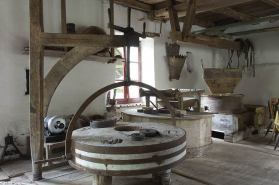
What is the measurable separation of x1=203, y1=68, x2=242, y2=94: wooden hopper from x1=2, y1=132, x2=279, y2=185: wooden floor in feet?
5.53

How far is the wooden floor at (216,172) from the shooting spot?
3.02 m

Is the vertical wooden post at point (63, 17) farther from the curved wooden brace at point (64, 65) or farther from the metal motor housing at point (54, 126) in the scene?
the metal motor housing at point (54, 126)

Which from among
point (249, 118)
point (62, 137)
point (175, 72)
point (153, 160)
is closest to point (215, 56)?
point (175, 72)

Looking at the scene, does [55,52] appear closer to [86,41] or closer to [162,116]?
[86,41]

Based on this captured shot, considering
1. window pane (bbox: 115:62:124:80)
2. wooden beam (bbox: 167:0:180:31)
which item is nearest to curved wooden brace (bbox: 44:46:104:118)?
wooden beam (bbox: 167:0:180:31)

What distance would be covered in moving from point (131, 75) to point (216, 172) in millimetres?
3368

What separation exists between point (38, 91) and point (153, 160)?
5.78 feet

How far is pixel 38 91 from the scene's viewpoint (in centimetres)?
290

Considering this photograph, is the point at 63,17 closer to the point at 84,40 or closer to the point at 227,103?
the point at 84,40

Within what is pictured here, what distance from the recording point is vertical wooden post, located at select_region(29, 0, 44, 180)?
2.84 metres

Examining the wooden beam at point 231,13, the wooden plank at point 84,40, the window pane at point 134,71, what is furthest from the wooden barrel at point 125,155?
the wooden beam at point 231,13

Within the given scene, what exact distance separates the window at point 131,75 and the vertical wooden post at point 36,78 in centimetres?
271

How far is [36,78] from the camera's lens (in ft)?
A: 9.48

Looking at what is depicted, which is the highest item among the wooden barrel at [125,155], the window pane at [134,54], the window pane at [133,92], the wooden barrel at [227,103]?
the window pane at [134,54]
